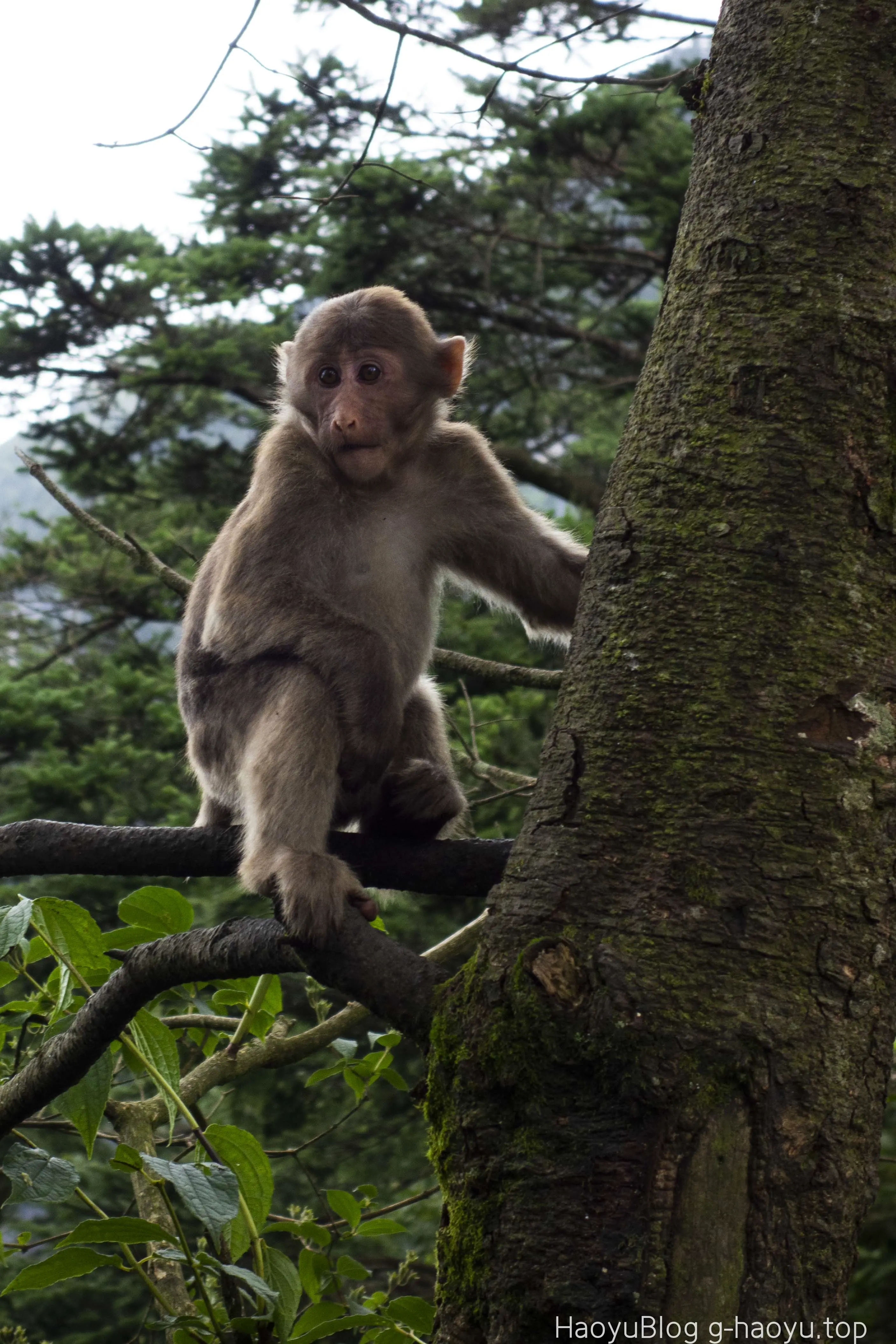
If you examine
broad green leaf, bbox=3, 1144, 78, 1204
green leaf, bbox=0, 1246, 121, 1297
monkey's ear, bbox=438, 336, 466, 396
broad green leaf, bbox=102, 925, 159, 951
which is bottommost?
broad green leaf, bbox=3, 1144, 78, 1204

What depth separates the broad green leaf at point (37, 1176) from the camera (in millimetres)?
2053

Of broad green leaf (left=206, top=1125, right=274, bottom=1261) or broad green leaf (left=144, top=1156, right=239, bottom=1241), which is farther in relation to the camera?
broad green leaf (left=206, top=1125, right=274, bottom=1261)

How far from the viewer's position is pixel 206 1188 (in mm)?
1924

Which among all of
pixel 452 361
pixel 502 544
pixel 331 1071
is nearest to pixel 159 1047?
pixel 331 1071

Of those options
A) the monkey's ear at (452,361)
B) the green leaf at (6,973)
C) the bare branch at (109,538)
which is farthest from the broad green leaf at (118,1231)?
the monkey's ear at (452,361)

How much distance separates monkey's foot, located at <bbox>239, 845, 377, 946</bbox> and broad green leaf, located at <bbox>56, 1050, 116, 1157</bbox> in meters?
0.42

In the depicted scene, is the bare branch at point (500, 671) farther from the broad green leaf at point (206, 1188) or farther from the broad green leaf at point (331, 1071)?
the broad green leaf at point (206, 1188)

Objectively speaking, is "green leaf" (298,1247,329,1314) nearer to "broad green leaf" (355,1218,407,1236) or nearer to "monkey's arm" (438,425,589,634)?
"broad green leaf" (355,1218,407,1236)

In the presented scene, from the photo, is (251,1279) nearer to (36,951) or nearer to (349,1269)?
(349,1269)

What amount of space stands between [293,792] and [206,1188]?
1.10 metres

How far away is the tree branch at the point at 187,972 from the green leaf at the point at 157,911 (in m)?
0.17

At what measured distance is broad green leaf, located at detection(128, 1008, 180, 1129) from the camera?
218cm

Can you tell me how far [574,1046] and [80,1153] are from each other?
7.33m

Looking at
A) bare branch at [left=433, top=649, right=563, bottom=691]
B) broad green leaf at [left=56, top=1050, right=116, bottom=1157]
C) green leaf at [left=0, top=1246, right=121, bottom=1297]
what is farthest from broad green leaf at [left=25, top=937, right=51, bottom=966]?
bare branch at [left=433, top=649, right=563, bottom=691]
